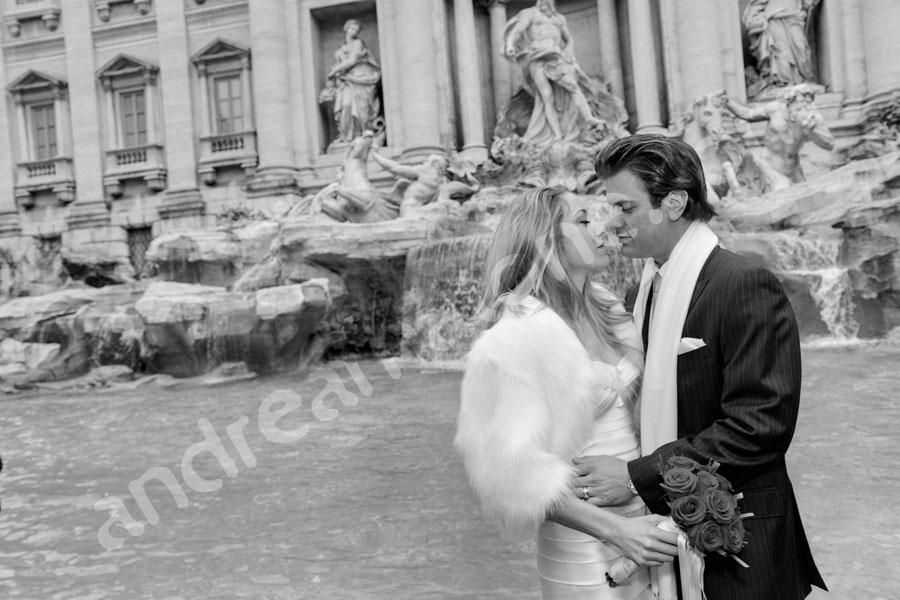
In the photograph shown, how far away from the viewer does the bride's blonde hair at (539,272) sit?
1.70 metres

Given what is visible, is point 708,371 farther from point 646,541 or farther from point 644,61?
point 644,61

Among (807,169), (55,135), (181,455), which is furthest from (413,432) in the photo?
(55,135)

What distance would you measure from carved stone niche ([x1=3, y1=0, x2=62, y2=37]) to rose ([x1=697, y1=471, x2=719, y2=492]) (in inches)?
871

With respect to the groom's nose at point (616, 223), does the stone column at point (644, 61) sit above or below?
above

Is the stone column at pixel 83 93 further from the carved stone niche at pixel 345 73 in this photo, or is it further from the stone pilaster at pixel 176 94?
the carved stone niche at pixel 345 73

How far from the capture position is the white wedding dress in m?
1.65

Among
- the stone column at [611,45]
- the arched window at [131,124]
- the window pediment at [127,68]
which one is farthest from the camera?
the window pediment at [127,68]

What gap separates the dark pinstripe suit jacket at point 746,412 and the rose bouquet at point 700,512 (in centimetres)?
5

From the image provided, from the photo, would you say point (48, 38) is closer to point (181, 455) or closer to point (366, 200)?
point (366, 200)

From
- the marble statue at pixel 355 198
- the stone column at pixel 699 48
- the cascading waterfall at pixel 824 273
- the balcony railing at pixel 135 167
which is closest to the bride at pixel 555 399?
the cascading waterfall at pixel 824 273

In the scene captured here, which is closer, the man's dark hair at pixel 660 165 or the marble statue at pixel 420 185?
the man's dark hair at pixel 660 165

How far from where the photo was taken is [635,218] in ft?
5.52

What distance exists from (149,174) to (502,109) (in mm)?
8701

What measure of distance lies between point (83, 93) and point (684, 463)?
20824 millimetres
